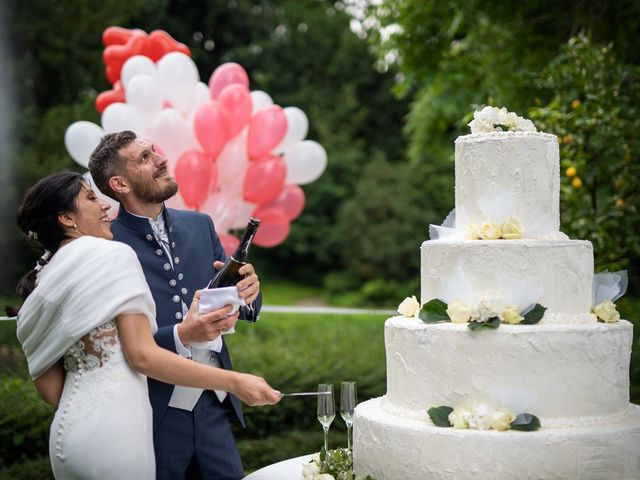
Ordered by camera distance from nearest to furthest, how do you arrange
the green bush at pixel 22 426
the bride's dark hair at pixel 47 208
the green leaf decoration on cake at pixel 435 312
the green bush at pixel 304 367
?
the bride's dark hair at pixel 47 208
the green leaf decoration on cake at pixel 435 312
the green bush at pixel 22 426
the green bush at pixel 304 367

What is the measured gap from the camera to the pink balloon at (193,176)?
28.1 ft

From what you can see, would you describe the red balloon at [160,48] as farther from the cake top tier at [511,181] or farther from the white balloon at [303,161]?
the cake top tier at [511,181]

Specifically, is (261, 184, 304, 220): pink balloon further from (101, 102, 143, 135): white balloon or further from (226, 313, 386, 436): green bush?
(101, 102, 143, 135): white balloon

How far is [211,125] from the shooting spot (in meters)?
8.77

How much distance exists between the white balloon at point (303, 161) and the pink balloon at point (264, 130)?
0.69 meters

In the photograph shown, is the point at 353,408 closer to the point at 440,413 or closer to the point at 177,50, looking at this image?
the point at 440,413

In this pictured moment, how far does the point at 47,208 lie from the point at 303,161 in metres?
7.17

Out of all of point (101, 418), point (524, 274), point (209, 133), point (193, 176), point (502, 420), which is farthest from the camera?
point (209, 133)

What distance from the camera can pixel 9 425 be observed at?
7.20m

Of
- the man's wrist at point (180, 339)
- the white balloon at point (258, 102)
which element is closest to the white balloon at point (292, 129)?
the white balloon at point (258, 102)

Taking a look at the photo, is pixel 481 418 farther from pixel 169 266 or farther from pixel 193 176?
pixel 193 176

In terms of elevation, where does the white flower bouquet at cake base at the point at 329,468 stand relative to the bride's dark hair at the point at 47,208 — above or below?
below

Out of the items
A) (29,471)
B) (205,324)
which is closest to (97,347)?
(205,324)

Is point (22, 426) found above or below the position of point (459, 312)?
below
